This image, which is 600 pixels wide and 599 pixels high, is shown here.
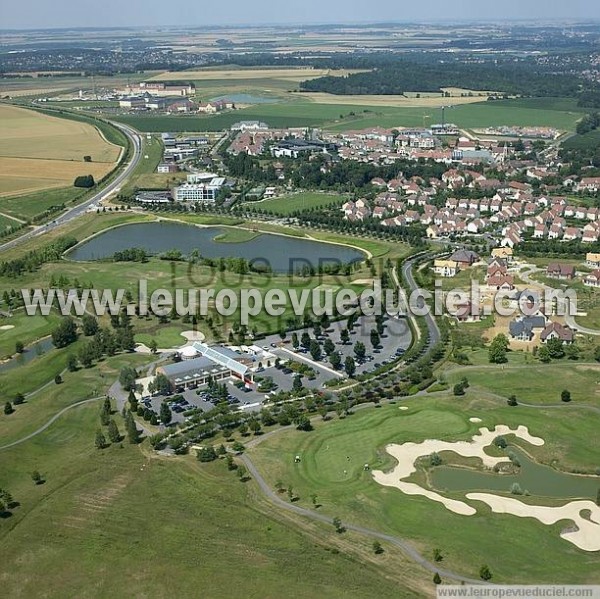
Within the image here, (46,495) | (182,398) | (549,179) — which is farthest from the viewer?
(549,179)

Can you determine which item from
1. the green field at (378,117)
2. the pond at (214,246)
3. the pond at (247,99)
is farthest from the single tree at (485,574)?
the pond at (247,99)

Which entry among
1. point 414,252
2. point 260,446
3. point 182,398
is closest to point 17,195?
point 414,252

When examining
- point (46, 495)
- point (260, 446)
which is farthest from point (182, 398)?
point (46, 495)

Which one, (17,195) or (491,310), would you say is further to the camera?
(17,195)

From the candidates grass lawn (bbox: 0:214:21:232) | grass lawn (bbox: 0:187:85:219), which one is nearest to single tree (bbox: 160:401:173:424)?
grass lawn (bbox: 0:214:21:232)

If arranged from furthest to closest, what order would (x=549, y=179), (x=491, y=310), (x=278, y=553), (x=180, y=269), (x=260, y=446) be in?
(x=549, y=179) → (x=180, y=269) → (x=491, y=310) → (x=260, y=446) → (x=278, y=553)

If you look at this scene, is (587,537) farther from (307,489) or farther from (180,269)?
(180,269)
